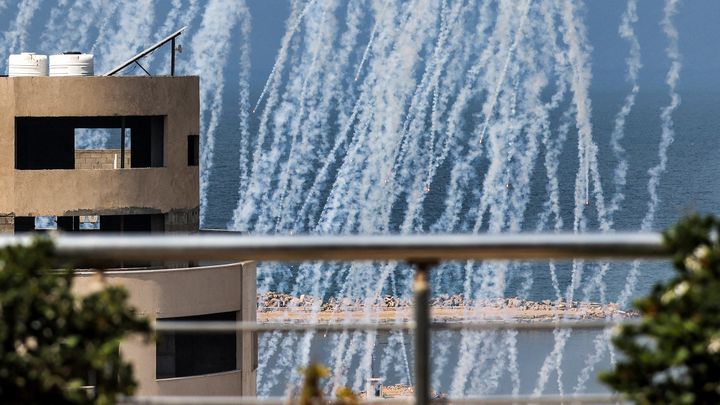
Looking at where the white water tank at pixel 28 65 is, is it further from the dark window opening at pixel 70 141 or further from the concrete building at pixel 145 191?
the dark window opening at pixel 70 141

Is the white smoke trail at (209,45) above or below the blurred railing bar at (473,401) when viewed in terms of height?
above

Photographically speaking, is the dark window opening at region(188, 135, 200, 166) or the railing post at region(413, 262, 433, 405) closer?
the railing post at region(413, 262, 433, 405)

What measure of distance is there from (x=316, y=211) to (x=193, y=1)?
29.3 meters

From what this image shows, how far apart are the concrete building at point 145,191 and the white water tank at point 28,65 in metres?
0.61

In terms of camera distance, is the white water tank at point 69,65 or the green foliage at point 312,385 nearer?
the green foliage at point 312,385

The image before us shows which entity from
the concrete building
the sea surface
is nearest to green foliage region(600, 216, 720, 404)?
the concrete building

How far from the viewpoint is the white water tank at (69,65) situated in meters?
30.0

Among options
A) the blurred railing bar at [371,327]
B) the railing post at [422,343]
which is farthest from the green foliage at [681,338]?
the railing post at [422,343]

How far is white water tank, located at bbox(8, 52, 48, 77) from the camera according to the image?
2955cm

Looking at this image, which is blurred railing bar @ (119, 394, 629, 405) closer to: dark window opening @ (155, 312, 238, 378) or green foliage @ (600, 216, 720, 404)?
green foliage @ (600, 216, 720, 404)

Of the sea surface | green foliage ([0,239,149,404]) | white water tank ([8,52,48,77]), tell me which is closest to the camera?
green foliage ([0,239,149,404])

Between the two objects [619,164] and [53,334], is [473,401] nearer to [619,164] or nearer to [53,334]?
[53,334]

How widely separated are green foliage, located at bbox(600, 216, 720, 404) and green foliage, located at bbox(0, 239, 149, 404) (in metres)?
1.10

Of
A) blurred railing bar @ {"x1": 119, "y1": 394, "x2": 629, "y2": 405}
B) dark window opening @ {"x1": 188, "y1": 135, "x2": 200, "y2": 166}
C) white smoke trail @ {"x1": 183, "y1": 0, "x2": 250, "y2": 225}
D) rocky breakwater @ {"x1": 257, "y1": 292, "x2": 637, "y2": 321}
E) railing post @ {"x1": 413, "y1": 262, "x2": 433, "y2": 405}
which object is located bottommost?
rocky breakwater @ {"x1": 257, "y1": 292, "x2": 637, "y2": 321}
